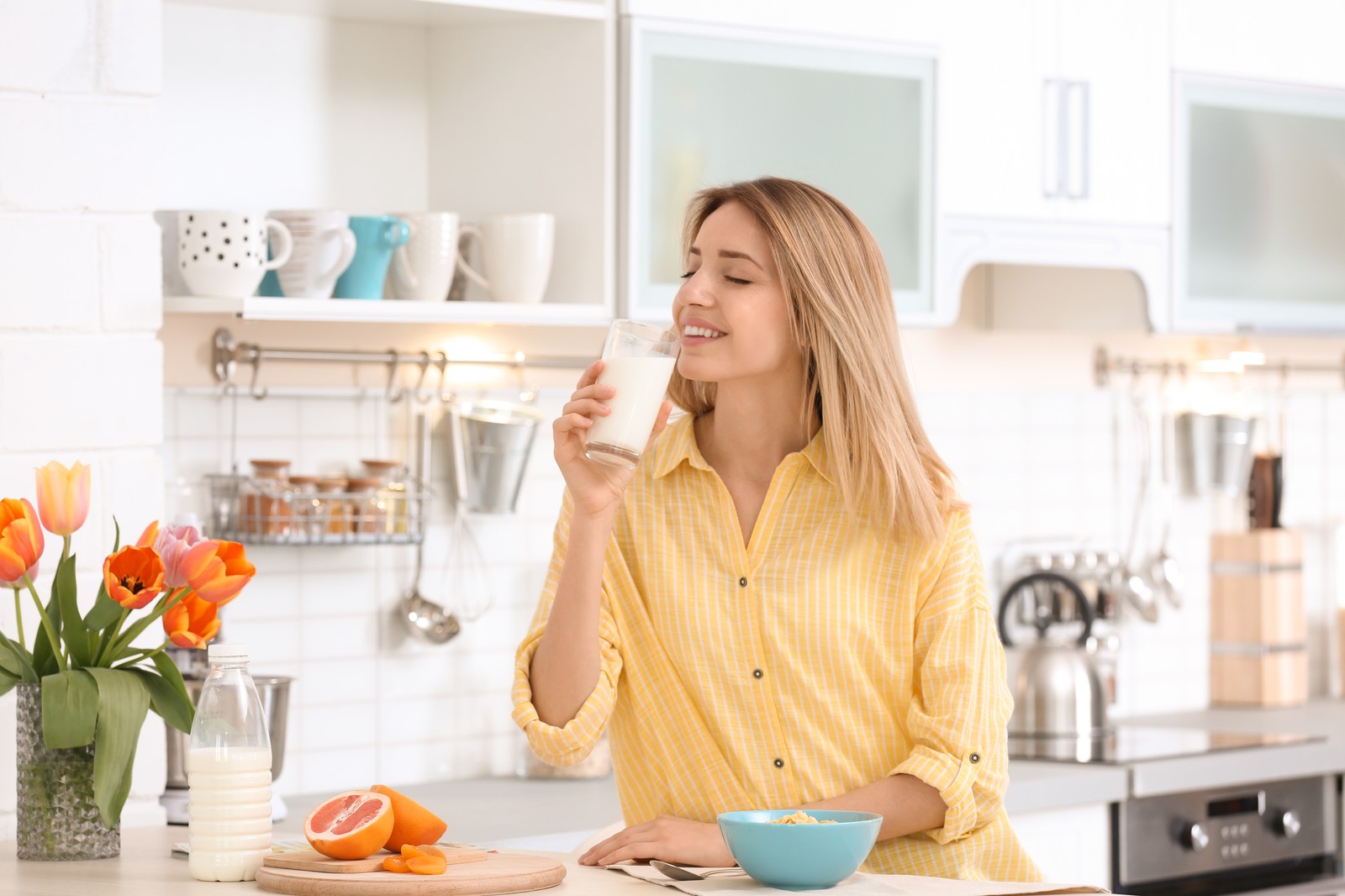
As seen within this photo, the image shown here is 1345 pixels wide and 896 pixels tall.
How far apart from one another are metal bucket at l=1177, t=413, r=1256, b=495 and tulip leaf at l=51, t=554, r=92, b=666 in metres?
2.68

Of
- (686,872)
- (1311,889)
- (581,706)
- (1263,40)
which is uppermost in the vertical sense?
(1263,40)

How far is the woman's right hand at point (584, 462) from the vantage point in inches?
70.7

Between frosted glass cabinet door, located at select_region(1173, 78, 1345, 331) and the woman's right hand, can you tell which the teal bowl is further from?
frosted glass cabinet door, located at select_region(1173, 78, 1345, 331)

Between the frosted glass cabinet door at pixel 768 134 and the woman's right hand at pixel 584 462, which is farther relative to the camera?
the frosted glass cabinet door at pixel 768 134

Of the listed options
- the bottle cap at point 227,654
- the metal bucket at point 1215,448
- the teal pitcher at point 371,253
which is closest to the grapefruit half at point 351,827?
the bottle cap at point 227,654

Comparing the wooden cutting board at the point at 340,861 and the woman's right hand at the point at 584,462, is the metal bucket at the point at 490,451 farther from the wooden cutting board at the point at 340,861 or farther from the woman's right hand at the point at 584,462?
the wooden cutting board at the point at 340,861

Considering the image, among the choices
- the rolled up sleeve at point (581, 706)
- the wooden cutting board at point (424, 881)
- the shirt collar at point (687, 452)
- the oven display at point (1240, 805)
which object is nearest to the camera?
the wooden cutting board at point (424, 881)

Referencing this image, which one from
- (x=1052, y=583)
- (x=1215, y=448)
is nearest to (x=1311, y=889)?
(x=1052, y=583)

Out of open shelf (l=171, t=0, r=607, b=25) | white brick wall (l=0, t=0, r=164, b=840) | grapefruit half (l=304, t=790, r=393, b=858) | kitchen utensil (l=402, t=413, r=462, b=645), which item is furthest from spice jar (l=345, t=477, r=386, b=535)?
grapefruit half (l=304, t=790, r=393, b=858)

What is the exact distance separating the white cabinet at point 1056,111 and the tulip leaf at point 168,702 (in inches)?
69.4

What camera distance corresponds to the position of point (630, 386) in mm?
1775

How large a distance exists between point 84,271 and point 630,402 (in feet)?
2.65

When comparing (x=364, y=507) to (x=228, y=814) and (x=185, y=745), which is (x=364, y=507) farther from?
(x=228, y=814)

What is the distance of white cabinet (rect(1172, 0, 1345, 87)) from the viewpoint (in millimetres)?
3426
